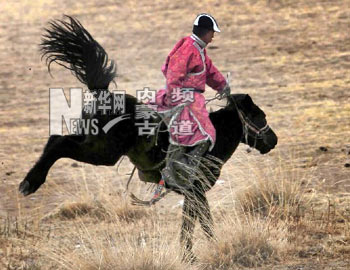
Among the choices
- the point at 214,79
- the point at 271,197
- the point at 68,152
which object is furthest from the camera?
the point at 271,197

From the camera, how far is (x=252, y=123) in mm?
7992

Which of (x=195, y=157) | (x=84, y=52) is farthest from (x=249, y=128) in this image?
(x=84, y=52)

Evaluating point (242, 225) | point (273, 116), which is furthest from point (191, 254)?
point (273, 116)

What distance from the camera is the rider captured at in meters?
7.54

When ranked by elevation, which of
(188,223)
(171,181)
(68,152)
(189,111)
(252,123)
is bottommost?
(188,223)

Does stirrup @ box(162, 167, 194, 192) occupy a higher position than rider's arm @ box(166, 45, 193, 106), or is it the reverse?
rider's arm @ box(166, 45, 193, 106)

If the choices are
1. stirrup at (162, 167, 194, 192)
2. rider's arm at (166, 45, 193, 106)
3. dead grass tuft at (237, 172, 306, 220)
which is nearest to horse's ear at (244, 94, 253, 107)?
rider's arm at (166, 45, 193, 106)

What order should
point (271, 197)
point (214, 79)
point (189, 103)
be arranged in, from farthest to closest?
point (271, 197), point (214, 79), point (189, 103)

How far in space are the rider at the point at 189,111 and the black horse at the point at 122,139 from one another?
141 mm

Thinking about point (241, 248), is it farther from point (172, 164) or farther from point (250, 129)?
point (250, 129)

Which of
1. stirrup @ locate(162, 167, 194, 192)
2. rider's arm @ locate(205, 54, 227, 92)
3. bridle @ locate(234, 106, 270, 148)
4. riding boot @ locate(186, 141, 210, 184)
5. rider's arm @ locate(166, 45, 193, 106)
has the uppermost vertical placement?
rider's arm @ locate(166, 45, 193, 106)

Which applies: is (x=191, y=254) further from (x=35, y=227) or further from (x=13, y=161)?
(x=13, y=161)

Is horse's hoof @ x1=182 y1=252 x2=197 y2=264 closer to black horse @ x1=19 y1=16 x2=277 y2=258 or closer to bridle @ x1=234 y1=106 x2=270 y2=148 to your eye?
black horse @ x1=19 y1=16 x2=277 y2=258

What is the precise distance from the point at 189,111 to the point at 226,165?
331 cm
